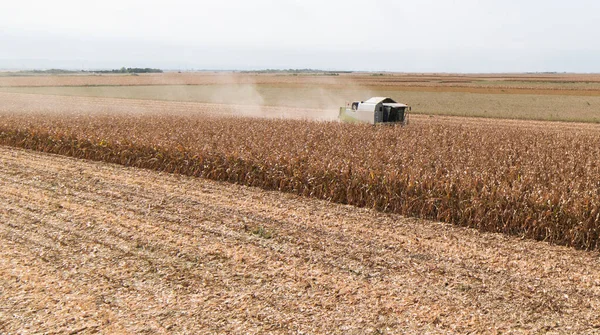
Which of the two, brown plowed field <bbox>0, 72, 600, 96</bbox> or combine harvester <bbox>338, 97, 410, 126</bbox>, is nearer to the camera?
combine harvester <bbox>338, 97, 410, 126</bbox>

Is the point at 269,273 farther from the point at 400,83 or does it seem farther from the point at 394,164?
the point at 400,83

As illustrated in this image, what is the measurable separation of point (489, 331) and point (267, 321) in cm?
243

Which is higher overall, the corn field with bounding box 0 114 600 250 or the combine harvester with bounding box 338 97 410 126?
the combine harvester with bounding box 338 97 410 126

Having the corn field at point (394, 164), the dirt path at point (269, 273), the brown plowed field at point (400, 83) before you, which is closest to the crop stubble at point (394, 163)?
the corn field at point (394, 164)

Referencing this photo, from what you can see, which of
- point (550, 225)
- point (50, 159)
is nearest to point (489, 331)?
point (550, 225)

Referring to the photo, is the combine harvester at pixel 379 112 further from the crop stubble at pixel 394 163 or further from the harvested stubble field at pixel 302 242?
the harvested stubble field at pixel 302 242

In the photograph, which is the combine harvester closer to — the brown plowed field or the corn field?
the corn field

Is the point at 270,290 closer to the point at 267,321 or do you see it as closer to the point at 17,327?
the point at 267,321

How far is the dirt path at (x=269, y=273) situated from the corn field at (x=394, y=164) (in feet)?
1.62

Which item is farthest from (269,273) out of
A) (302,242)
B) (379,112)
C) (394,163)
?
(379,112)

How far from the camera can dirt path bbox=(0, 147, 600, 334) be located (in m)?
5.55

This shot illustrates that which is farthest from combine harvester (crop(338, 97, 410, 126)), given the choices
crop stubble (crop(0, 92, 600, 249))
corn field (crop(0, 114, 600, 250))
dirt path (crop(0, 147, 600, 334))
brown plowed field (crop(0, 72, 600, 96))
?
brown plowed field (crop(0, 72, 600, 96))

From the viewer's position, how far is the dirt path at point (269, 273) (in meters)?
5.55

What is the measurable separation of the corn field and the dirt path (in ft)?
1.62
